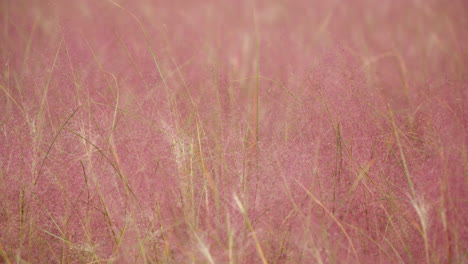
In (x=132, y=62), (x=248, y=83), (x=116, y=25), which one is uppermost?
(x=116, y=25)

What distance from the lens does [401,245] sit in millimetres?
943

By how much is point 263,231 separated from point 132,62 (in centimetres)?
82

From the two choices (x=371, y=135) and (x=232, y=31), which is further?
(x=232, y=31)

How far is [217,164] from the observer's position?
1085 millimetres

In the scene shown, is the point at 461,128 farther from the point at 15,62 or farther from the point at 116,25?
the point at 15,62

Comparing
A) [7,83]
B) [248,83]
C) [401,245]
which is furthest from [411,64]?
[7,83]

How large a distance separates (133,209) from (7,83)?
686 mm

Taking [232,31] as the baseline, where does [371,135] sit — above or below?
below

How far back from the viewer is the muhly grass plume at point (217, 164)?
36.6 inches

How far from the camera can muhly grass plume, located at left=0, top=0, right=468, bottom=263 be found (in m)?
0.93

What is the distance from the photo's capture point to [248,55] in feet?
6.62

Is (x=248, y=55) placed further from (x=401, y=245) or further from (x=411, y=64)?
(x=401, y=245)

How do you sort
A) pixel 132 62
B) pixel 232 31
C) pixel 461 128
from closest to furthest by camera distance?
1. pixel 461 128
2. pixel 132 62
3. pixel 232 31

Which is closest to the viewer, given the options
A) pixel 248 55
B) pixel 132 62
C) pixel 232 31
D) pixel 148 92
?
pixel 148 92
